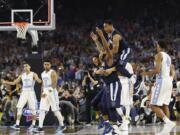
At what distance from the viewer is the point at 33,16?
19.5 m

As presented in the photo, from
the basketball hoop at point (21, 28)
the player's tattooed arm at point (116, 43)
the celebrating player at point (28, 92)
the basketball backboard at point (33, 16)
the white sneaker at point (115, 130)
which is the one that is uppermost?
the basketball backboard at point (33, 16)

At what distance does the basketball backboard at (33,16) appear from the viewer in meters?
18.8

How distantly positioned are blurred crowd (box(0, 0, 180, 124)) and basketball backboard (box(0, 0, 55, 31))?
971 millimetres

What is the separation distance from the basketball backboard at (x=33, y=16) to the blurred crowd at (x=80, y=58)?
97cm

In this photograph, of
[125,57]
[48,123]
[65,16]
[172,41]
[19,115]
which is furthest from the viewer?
[65,16]

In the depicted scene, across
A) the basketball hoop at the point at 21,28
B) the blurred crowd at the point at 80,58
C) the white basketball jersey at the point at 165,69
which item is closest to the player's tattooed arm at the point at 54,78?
the blurred crowd at the point at 80,58

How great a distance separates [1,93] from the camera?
21.0m

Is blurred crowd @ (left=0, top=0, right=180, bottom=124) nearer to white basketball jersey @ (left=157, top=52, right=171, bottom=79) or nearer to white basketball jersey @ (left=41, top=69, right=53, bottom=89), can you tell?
white basketball jersey @ (left=41, top=69, right=53, bottom=89)

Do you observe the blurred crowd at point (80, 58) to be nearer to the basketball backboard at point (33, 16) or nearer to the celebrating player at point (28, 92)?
the basketball backboard at point (33, 16)

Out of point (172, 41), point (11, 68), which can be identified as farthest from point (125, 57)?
point (172, 41)

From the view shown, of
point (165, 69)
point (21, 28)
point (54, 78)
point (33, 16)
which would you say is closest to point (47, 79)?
point (54, 78)

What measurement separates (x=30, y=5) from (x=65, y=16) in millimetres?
16971

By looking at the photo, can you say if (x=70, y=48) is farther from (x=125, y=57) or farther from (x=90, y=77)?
(x=125, y=57)

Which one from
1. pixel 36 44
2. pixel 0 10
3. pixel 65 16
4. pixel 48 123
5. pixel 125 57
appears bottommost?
pixel 48 123
